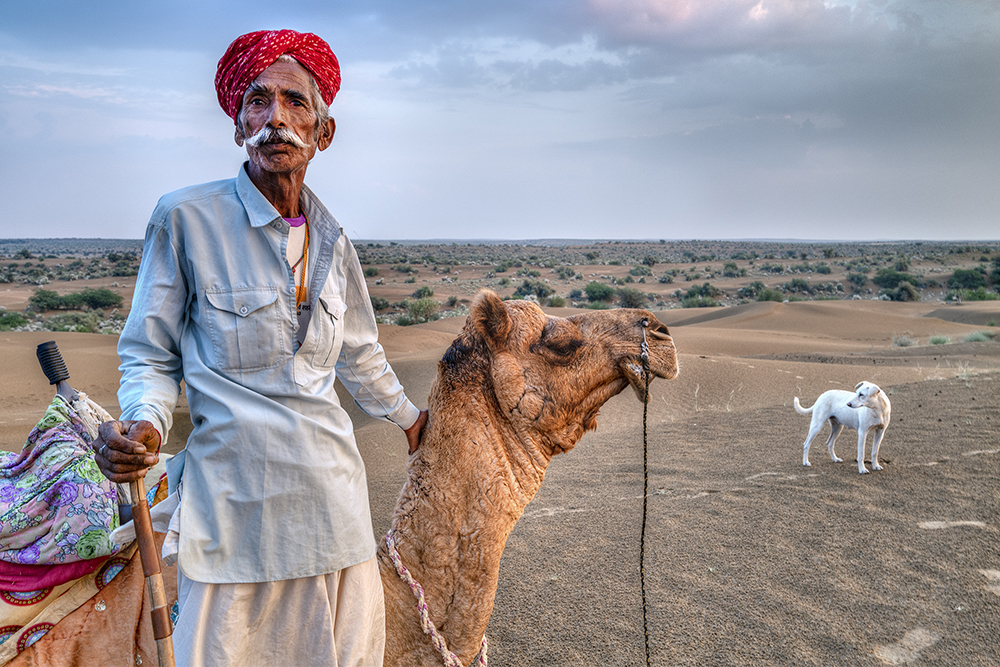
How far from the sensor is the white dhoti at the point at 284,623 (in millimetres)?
1794

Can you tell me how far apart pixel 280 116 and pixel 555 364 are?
3.83ft

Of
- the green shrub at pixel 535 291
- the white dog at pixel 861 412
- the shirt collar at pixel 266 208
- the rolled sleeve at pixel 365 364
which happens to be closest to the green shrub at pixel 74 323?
the green shrub at pixel 535 291

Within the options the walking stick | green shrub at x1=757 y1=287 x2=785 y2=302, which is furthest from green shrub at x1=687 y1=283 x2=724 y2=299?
the walking stick

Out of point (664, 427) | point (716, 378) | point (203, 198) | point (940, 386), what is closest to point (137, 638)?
point (203, 198)

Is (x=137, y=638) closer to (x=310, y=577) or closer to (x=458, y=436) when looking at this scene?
(x=310, y=577)

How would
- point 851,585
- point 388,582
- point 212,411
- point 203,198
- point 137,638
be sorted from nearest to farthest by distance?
point 212,411 → point 203,198 → point 388,582 → point 137,638 → point 851,585

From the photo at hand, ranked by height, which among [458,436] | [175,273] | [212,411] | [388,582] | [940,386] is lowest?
[940,386]

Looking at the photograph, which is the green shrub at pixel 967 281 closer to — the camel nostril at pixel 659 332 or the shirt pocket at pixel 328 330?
the camel nostril at pixel 659 332

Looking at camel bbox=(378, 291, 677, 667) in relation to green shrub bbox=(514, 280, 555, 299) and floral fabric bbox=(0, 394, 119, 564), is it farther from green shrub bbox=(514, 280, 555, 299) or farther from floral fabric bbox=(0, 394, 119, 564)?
green shrub bbox=(514, 280, 555, 299)

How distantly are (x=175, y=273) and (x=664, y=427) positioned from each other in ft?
29.6

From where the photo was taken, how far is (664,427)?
10094mm

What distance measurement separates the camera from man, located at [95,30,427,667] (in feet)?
5.98

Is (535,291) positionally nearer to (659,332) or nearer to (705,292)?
(705,292)

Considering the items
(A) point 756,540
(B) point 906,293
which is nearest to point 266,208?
(A) point 756,540
